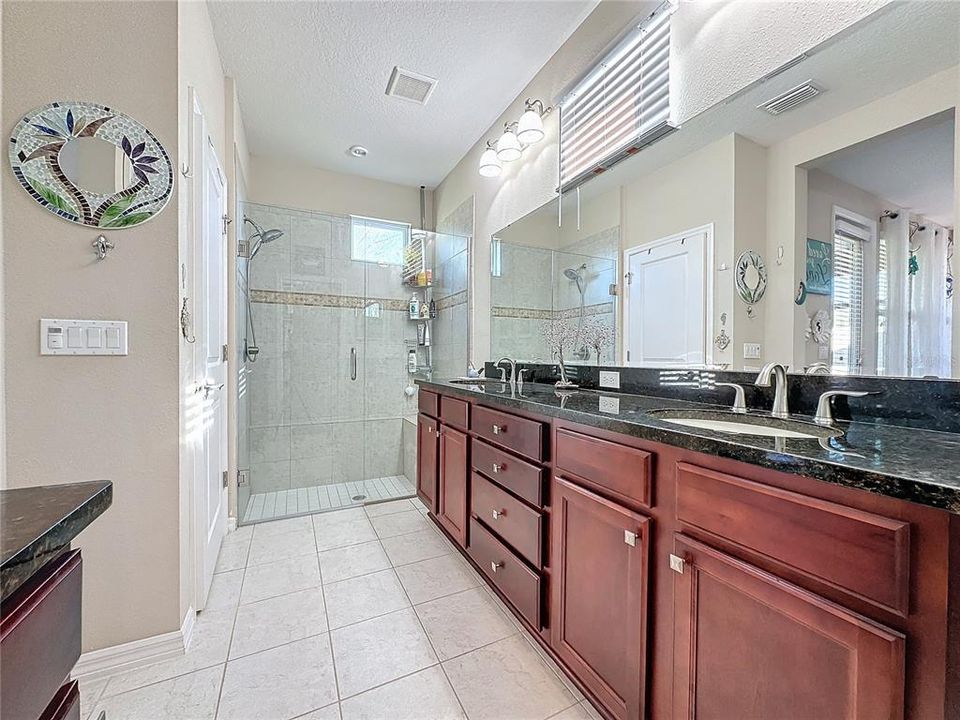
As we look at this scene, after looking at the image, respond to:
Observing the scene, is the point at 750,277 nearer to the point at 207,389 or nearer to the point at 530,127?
the point at 530,127

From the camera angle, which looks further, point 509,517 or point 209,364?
point 209,364

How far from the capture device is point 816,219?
1.18 metres

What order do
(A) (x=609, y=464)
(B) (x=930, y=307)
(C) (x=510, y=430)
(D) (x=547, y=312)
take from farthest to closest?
(D) (x=547, y=312)
(C) (x=510, y=430)
(A) (x=609, y=464)
(B) (x=930, y=307)

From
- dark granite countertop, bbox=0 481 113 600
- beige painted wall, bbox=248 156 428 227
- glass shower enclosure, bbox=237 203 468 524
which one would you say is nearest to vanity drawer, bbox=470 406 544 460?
dark granite countertop, bbox=0 481 113 600

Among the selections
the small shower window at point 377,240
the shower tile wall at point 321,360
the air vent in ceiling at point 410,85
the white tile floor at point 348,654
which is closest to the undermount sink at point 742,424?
the white tile floor at point 348,654

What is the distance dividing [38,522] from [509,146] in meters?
2.60

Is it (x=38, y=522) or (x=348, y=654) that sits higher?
(x=38, y=522)

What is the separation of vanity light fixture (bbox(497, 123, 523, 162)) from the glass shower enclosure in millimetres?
895

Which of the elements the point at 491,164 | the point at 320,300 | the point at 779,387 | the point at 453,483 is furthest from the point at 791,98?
the point at 320,300

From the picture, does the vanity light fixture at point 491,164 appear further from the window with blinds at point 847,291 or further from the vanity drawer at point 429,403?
the window with blinds at point 847,291

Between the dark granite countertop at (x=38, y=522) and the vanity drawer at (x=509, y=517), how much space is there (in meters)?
1.18

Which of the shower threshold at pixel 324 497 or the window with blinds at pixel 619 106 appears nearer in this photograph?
the window with blinds at pixel 619 106

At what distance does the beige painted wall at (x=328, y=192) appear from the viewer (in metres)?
3.34

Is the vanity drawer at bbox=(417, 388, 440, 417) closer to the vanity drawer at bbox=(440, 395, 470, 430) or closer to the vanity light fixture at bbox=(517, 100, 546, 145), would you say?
the vanity drawer at bbox=(440, 395, 470, 430)
